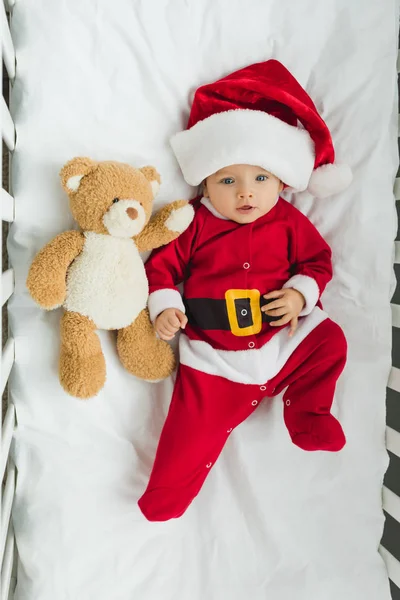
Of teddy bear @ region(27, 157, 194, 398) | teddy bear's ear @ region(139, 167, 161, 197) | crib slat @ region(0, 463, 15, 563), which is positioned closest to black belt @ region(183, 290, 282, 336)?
teddy bear @ region(27, 157, 194, 398)

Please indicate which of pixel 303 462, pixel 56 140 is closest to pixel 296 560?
pixel 303 462

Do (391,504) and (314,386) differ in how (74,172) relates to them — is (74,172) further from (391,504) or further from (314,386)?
(391,504)

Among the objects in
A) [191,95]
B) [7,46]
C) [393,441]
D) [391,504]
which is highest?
[7,46]

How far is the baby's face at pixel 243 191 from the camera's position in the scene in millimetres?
938

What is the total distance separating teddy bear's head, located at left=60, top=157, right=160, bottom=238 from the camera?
85cm

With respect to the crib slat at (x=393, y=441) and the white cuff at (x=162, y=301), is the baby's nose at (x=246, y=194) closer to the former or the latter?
the white cuff at (x=162, y=301)

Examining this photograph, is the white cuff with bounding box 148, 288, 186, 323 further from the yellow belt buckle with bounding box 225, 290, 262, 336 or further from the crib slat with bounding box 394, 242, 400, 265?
the crib slat with bounding box 394, 242, 400, 265

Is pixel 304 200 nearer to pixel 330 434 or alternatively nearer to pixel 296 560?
pixel 330 434

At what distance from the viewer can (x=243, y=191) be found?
0.93 m

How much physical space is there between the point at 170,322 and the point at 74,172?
29cm

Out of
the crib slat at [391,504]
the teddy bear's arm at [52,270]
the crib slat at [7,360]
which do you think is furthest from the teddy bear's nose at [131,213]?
the crib slat at [391,504]

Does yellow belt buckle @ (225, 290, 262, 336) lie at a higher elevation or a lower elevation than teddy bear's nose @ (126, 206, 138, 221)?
lower

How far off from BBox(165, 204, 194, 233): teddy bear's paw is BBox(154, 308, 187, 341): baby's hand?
0.47 feet

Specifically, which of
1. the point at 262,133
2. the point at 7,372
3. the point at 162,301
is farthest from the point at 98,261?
the point at 262,133
